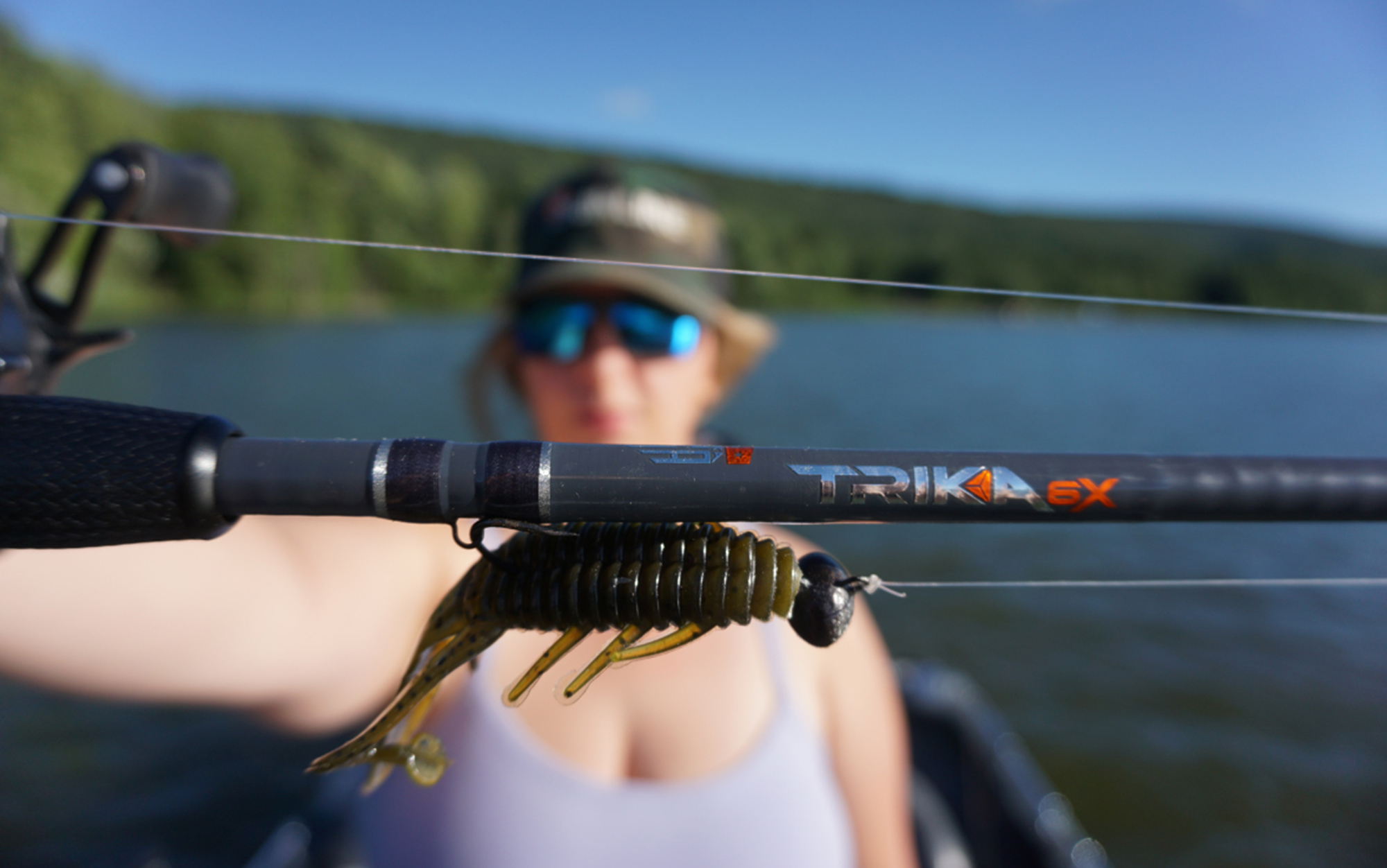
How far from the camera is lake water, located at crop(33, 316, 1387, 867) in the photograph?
6.46 metres

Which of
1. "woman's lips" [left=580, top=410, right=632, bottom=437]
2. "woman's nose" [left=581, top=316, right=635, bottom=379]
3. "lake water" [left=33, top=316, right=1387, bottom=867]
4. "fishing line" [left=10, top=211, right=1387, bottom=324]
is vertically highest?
"fishing line" [left=10, top=211, right=1387, bottom=324]

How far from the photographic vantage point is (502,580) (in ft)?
2.75

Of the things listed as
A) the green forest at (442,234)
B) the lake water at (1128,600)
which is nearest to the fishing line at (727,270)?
the lake water at (1128,600)

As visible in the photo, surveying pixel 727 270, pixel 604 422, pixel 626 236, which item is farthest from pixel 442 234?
pixel 727 270

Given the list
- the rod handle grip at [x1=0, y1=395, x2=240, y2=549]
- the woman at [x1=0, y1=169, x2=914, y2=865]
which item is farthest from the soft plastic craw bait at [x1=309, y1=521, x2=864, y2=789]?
the woman at [x1=0, y1=169, x2=914, y2=865]

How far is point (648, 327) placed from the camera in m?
2.19

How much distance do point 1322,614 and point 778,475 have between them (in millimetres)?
11965

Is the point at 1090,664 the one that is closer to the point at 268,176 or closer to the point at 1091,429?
the point at 1091,429

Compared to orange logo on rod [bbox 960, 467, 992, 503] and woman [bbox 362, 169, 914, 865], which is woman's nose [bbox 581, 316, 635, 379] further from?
orange logo on rod [bbox 960, 467, 992, 503]

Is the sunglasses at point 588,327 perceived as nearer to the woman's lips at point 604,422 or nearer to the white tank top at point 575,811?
the woman's lips at point 604,422

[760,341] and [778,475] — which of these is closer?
[778,475]

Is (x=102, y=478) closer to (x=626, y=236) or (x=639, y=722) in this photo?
(x=639, y=722)

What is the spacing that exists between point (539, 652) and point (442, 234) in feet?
151

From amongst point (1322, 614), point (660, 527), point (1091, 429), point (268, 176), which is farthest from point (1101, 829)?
point (268, 176)
